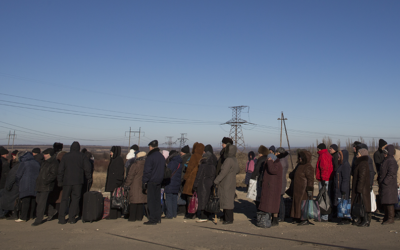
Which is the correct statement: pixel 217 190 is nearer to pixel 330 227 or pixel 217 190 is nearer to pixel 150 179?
pixel 150 179

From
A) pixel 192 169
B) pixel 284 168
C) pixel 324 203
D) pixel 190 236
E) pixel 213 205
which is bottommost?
pixel 190 236

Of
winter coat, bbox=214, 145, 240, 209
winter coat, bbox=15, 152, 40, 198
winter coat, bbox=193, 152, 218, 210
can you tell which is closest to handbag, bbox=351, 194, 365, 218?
winter coat, bbox=214, 145, 240, 209

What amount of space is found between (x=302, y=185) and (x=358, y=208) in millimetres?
1238

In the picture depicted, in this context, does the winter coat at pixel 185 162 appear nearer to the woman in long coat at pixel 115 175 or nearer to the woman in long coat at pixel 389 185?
the woman in long coat at pixel 115 175

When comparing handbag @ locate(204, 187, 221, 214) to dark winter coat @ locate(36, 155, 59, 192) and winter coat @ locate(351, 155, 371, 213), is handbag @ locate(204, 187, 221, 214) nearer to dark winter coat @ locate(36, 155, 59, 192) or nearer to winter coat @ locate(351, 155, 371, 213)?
winter coat @ locate(351, 155, 371, 213)

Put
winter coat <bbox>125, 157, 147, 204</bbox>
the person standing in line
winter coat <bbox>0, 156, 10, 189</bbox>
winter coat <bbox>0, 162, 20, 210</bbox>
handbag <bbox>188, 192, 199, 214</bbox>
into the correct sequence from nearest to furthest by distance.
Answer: winter coat <bbox>125, 157, 147, 204</bbox>, the person standing in line, winter coat <bbox>0, 162, 20, 210</bbox>, handbag <bbox>188, 192, 199, 214</bbox>, winter coat <bbox>0, 156, 10, 189</bbox>

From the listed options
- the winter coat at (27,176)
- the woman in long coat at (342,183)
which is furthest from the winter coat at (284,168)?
the winter coat at (27,176)

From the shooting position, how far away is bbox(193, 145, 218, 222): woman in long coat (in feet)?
26.2

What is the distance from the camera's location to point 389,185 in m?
7.73

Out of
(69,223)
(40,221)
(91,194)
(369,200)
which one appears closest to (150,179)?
(91,194)

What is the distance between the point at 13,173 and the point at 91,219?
229 cm

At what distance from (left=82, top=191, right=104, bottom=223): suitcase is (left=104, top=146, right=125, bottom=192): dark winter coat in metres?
0.35

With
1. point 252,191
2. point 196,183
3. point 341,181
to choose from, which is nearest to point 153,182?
point 196,183

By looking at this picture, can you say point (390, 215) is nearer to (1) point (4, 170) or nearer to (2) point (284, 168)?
(2) point (284, 168)
